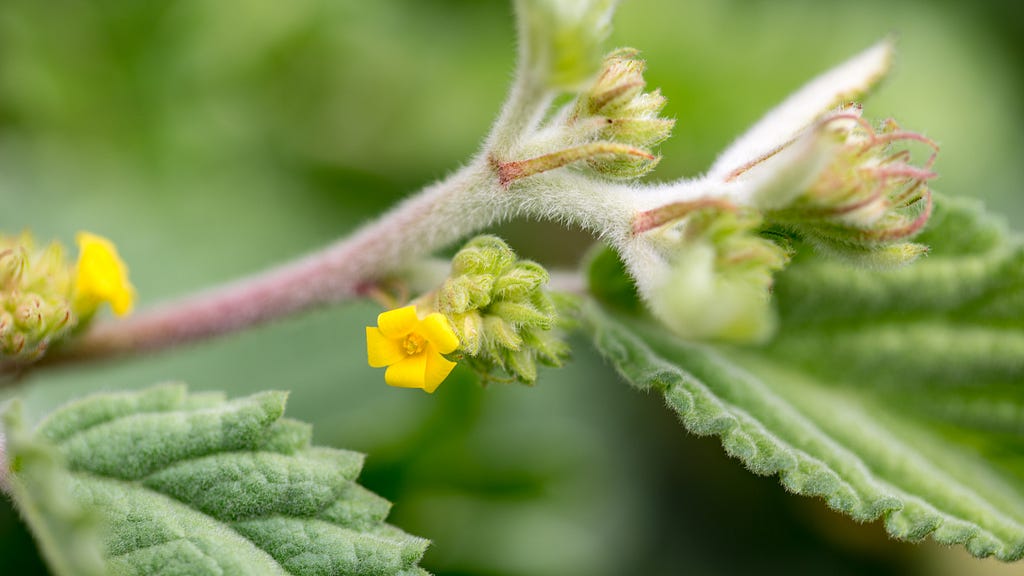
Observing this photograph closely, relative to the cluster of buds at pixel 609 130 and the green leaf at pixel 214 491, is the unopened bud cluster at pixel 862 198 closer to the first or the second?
the cluster of buds at pixel 609 130

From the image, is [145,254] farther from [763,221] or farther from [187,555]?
[763,221]

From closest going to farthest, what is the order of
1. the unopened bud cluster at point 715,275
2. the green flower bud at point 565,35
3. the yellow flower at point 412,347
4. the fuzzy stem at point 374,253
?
1. the unopened bud cluster at point 715,275
2. the green flower bud at point 565,35
3. the yellow flower at point 412,347
4. the fuzzy stem at point 374,253

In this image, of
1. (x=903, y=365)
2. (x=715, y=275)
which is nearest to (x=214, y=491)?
(x=715, y=275)

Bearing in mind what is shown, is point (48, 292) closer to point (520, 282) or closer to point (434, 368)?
point (434, 368)

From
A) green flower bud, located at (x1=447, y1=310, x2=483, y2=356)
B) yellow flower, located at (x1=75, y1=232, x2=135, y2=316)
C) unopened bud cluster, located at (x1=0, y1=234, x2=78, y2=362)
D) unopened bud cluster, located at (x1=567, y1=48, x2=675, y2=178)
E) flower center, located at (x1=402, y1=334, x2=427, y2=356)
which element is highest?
unopened bud cluster, located at (x1=567, y1=48, x2=675, y2=178)

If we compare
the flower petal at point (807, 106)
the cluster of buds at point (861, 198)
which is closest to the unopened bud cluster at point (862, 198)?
the cluster of buds at point (861, 198)

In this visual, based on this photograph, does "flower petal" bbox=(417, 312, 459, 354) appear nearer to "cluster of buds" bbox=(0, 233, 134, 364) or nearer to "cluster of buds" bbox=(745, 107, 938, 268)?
"cluster of buds" bbox=(745, 107, 938, 268)

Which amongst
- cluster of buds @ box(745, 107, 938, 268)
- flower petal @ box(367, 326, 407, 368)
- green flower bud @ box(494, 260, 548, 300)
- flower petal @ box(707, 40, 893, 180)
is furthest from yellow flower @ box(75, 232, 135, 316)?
cluster of buds @ box(745, 107, 938, 268)
